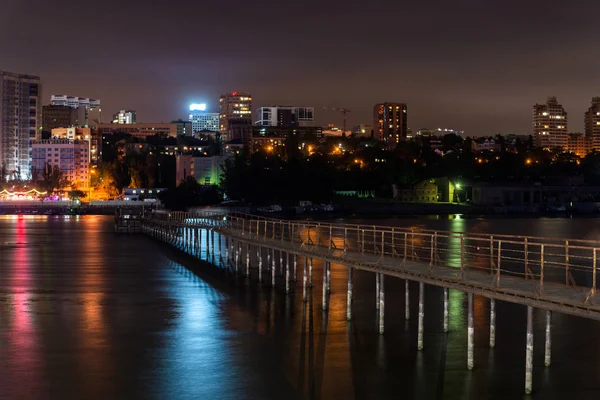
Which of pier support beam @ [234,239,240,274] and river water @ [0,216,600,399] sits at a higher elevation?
pier support beam @ [234,239,240,274]

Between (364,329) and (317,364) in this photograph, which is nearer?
(317,364)

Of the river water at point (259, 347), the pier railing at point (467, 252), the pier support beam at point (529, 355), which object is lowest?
the river water at point (259, 347)

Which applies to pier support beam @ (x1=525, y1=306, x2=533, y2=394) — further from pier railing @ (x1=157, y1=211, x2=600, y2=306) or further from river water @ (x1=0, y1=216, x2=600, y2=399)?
pier railing @ (x1=157, y1=211, x2=600, y2=306)

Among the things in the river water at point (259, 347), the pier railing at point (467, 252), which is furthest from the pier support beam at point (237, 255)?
the river water at point (259, 347)

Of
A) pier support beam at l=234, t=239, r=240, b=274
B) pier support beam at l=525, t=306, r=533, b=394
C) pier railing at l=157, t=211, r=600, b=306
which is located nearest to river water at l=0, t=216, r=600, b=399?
pier support beam at l=525, t=306, r=533, b=394

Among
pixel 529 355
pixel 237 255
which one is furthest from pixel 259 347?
pixel 237 255

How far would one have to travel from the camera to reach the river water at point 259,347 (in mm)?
21766

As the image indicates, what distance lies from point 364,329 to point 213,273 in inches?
871

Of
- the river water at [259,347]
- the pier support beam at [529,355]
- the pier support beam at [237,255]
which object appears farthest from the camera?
the pier support beam at [237,255]

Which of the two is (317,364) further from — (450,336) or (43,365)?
(43,365)

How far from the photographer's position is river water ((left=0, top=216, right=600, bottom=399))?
21.8 m

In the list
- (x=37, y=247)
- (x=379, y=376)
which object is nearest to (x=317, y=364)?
(x=379, y=376)

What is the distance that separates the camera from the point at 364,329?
29.2 meters

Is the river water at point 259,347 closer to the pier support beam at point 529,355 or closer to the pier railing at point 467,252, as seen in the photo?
the pier support beam at point 529,355
